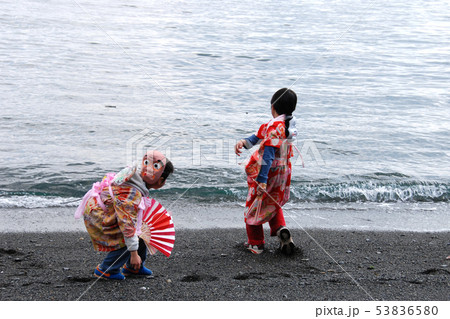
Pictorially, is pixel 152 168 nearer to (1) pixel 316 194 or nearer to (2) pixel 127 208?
(2) pixel 127 208

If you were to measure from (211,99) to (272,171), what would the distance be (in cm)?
757

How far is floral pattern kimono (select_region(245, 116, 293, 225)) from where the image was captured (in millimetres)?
4215

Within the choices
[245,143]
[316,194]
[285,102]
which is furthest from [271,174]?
[316,194]

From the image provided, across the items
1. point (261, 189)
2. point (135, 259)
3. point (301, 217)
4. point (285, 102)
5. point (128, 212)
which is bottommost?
point (301, 217)

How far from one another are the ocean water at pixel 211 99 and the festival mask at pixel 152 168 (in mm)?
2847

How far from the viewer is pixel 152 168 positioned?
3359mm

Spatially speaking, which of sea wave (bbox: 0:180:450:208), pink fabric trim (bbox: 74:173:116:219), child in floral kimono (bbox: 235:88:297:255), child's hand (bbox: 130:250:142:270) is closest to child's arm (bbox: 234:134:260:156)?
child in floral kimono (bbox: 235:88:297:255)

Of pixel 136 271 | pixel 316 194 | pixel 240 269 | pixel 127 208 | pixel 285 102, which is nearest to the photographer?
pixel 127 208

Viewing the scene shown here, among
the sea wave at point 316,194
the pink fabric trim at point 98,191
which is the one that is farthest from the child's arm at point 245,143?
the sea wave at point 316,194

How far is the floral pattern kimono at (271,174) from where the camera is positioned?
4215 mm

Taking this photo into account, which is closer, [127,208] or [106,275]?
[127,208]

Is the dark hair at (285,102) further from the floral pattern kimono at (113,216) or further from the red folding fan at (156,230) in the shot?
the floral pattern kimono at (113,216)

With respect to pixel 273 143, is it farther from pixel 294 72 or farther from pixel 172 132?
pixel 294 72

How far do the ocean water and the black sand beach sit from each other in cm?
140
